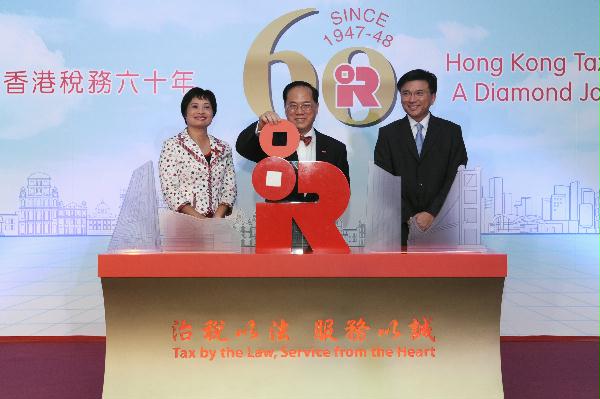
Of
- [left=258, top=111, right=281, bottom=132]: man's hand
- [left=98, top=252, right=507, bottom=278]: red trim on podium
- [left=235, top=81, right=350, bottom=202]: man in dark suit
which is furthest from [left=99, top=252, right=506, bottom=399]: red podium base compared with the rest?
[left=235, top=81, right=350, bottom=202]: man in dark suit

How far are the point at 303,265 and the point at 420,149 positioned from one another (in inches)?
62.9

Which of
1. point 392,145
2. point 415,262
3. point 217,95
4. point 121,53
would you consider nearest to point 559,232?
point 392,145

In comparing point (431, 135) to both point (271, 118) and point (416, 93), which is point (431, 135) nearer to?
point (416, 93)

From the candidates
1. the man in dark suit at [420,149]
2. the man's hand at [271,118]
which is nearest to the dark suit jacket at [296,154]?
the man in dark suit at [420,149]

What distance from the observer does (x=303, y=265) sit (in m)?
2.42

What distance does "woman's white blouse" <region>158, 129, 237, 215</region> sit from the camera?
3.48 metres

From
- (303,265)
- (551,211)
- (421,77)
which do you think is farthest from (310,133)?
(551,211)

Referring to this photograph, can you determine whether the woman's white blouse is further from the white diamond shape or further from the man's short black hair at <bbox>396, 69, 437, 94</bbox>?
the man's short black hair at <bbox>396, 69, 437, 94</bbox>

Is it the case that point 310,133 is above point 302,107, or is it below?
below

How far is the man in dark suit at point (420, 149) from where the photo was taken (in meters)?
3.65

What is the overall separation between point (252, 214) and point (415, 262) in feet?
5.13

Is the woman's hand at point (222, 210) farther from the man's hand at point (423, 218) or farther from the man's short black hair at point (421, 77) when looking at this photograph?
the man's short black hair at point (421, 77)

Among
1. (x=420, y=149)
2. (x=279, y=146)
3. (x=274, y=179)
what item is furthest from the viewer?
(x=420, y=149)

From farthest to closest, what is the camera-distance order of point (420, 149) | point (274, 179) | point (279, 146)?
point (420, 149) → point (279, 146) → point (274, 179)
